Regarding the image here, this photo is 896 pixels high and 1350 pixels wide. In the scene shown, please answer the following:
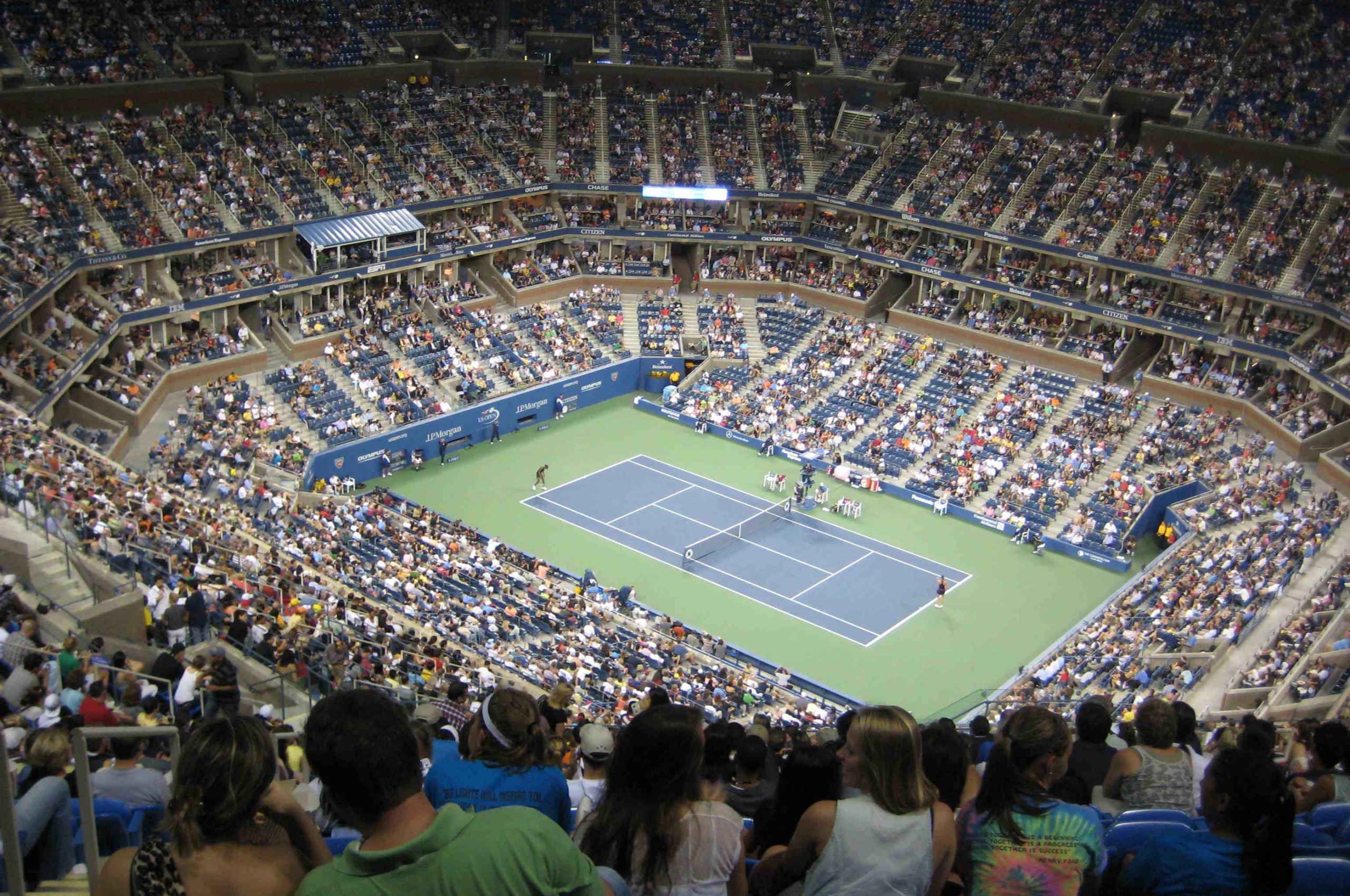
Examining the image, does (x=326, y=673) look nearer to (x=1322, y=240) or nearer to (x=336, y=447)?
(x=336, y=447)

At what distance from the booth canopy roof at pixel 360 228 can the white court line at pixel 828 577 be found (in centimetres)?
2247

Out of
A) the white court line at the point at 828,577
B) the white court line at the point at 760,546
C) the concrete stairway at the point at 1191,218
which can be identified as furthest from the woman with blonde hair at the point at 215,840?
the concrete stairway at the point at 1191,218

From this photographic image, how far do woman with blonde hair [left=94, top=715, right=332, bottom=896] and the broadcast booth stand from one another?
143ft

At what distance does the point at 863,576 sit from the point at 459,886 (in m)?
35.2

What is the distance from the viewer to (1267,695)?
1023 inches

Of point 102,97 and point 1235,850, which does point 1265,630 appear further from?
point 102,97

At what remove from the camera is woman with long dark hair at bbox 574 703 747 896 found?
18.1 ft

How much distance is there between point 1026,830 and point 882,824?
87 cm

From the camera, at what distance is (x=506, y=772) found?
6023mm

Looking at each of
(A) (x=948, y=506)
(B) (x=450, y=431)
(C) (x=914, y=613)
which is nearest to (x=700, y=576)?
(C) (x=914, y=613)

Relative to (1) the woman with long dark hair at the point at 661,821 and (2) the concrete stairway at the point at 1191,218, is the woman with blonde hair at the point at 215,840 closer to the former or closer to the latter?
(1) the woman with long dark hair at the point at 661,821

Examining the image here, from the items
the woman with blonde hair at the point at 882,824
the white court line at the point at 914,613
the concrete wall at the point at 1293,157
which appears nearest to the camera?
the woman with blonde hair at the point at 882,824

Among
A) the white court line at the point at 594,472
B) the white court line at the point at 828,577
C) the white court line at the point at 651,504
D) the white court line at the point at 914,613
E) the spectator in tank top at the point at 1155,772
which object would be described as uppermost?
the spectator in tank top at the point at 1155,772

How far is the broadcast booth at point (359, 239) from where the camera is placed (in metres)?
46.6
